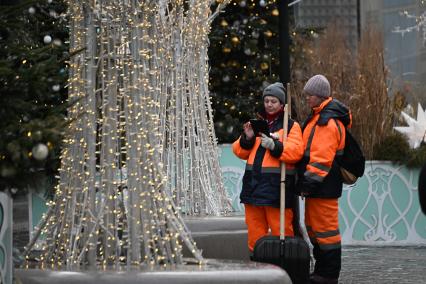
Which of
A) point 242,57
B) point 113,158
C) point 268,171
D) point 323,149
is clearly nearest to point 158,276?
point 113,158

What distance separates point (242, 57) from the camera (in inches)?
735

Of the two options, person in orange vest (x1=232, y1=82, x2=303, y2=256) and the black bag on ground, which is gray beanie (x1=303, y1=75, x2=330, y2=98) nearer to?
person in orange vest (x1=232, y1=82, x2=303, y2=256)

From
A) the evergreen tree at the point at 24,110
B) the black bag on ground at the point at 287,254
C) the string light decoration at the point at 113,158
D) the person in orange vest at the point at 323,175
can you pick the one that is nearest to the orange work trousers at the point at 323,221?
the person in orange vest at the point at 323,175

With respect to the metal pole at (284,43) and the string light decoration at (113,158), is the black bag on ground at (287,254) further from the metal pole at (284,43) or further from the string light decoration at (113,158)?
the metal pole at (284,43)

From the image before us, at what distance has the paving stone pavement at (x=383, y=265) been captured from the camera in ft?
34.7

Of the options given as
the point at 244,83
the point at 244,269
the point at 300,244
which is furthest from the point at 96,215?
the point at 244,83

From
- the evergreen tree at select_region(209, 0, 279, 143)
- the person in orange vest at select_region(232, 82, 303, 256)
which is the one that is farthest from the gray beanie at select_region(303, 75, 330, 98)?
the evergreen tree at select_region(209, 0, 279, 143)

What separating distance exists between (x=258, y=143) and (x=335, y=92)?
763cm

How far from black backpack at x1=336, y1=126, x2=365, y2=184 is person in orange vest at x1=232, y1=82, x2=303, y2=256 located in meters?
0.46

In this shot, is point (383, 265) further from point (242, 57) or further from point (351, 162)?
point (242, 57)

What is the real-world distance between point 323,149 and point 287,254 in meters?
0.88

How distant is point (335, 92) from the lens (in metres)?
16.1

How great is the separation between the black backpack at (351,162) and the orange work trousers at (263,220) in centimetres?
58

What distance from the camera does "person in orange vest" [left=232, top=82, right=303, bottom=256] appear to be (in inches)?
331
